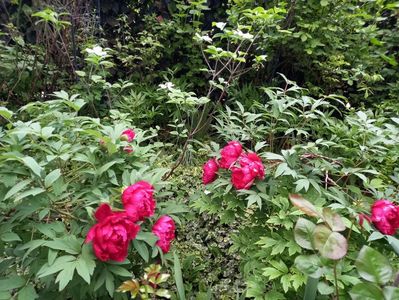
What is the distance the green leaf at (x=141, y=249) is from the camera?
1.09 meters

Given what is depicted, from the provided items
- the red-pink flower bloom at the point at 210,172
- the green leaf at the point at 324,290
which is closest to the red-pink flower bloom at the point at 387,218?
the green leaf at the point at 324,290

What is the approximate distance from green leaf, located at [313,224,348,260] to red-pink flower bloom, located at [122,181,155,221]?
0.50 metres

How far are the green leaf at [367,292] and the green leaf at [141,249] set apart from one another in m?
0.61

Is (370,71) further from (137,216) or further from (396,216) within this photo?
(137,216)

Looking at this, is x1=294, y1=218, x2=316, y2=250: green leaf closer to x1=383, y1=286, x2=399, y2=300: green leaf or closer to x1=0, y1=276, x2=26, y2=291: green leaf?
x1=383, y1=286, x2=399, y2=300: green leaf

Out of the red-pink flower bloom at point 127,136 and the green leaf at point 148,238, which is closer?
the green leaf at point 148,238

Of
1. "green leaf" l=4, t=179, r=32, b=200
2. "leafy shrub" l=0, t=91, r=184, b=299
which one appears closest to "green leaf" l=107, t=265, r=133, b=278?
"leafy shrub" l=0, t=91, r=184, b=299

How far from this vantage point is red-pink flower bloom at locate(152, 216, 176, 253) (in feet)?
3.82

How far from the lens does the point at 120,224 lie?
984 mm

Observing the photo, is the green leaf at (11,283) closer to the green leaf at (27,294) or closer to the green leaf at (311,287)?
the green leaf at (27,294)

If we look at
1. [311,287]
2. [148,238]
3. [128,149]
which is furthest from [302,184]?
[128,149]

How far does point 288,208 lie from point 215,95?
8.17 ft

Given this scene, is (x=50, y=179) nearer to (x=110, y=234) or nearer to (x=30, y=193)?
(x=30, y=193)

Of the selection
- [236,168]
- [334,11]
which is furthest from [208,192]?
[334,11]
